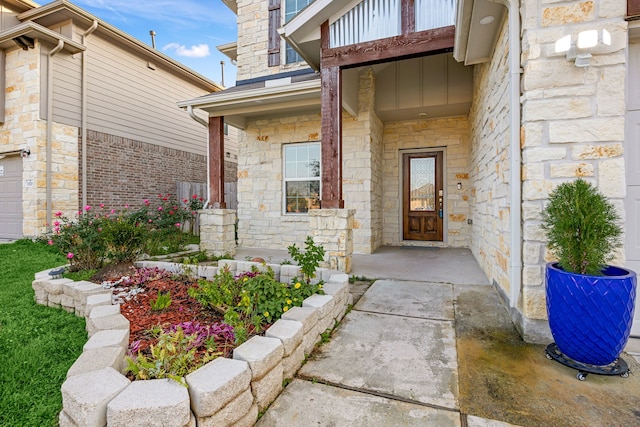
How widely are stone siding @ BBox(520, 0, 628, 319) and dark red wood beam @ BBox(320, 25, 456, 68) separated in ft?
4.53

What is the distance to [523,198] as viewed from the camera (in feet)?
7.91

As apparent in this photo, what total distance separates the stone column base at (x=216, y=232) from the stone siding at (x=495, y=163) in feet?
13.4

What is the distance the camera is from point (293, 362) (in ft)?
6.20

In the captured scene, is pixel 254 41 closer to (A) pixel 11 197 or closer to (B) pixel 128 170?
(B) pixel 128 170

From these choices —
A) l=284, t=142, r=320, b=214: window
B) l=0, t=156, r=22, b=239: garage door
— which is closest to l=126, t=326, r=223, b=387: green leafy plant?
l=284, t=142, r=320, b=214: window

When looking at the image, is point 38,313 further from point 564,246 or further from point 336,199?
point 564,246

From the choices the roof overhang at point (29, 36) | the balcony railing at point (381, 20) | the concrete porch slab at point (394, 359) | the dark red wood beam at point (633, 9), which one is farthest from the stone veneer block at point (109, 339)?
the roof overhang at point (29, 36)

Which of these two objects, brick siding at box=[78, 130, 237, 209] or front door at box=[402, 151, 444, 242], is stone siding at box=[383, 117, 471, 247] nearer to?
front door at box=[402, 151, 444, 242]

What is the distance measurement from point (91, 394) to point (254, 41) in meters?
7.52

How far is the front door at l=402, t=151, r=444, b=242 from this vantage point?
6.54m

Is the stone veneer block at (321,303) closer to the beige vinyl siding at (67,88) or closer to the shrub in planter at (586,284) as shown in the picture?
the shrub in planter at (586,284)

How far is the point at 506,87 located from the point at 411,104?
3.09 meters

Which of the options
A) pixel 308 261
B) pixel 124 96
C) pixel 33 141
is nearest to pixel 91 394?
pixel 308 261

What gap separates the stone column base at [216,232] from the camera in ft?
18.2
